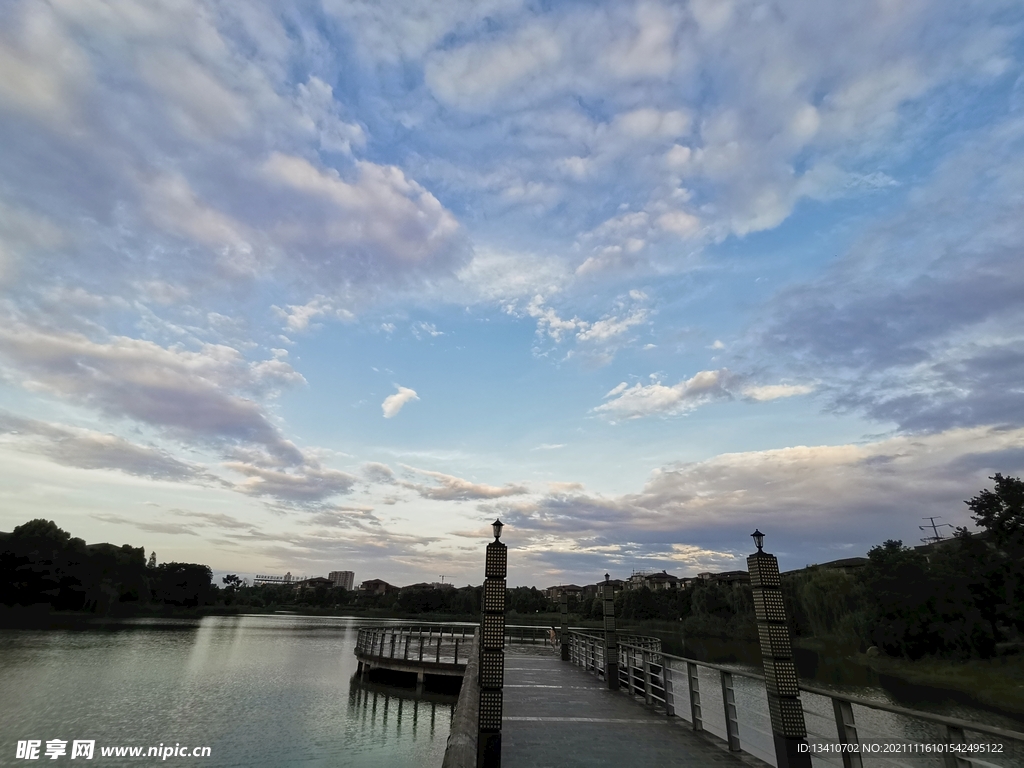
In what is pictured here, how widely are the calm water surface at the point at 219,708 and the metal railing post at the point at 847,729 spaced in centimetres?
1145

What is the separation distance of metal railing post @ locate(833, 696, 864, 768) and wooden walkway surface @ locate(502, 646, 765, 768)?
1564 mm

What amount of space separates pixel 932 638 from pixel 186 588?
94.6 meters

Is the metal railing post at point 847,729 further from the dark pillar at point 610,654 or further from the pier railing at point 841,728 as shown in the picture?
the dark pillar at point 610,654

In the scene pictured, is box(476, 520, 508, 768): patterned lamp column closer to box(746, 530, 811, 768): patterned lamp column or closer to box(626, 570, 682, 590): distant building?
box(746, 530, 811, 768): patterned lamp column

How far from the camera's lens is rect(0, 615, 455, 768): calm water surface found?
47.0 ft

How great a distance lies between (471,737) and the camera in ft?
19.8

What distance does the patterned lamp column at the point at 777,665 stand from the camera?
21.5 feet

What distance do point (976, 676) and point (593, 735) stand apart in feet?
96.3

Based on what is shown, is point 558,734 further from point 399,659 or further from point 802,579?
point 802,579

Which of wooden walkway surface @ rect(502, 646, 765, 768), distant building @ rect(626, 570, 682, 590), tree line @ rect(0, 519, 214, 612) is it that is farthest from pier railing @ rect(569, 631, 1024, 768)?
distant building @ rect(626, 570, 682, 590)

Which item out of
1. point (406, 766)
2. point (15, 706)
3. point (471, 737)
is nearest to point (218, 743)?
point (406, 766)

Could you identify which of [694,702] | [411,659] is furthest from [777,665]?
[411,659]

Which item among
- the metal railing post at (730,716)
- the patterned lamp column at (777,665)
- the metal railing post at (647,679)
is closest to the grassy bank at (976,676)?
the metal railing post at (647,679)

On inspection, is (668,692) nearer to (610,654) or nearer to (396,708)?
(610,654)
